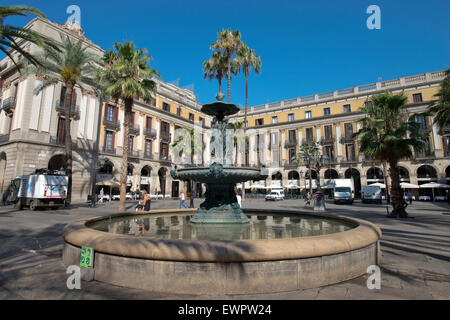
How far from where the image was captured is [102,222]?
23.3 ft

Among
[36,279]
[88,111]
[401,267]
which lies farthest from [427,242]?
[88,111]

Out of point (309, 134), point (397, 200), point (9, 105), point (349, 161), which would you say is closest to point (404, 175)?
point (349, 161)

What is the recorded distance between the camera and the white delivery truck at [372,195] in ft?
88.5

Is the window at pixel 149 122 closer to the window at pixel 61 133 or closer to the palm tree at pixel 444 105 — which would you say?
the window at pixel 61 133

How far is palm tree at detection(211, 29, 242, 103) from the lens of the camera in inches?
988

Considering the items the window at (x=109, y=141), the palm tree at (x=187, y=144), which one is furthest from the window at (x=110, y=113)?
the palm tree at (x=187, y=144)

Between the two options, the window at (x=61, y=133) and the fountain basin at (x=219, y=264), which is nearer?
the fountain basin at (x=219, y=264)

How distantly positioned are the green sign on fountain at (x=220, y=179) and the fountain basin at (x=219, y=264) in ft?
9.26

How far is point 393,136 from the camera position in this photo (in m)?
14.0

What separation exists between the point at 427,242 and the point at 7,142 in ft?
102

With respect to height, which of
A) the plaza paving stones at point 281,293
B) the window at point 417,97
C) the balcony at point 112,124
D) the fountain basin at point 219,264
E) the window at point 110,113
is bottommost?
the plaza paving stones at point 281,293

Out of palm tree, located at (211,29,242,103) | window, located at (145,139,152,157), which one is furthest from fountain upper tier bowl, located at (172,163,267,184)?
window, located at (145,139,152,157)

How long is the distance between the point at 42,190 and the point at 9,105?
13210mm
